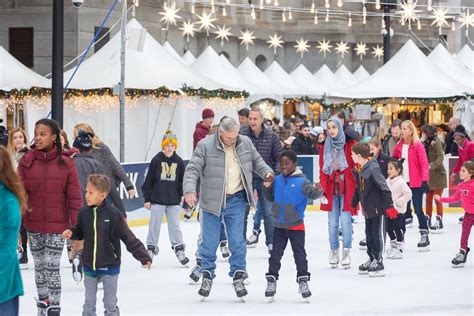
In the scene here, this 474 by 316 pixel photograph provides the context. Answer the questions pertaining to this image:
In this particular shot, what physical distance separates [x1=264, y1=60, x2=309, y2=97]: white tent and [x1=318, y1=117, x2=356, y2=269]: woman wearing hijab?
25.4 meters

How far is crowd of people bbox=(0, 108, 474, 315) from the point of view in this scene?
9.22 m

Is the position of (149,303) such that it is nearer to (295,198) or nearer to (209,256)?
(209,256)

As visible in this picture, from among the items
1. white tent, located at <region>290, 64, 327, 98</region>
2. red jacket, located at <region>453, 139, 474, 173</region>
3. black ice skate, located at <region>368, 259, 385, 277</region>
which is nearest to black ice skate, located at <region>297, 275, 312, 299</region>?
black ice skate, located at <region>368, 259, 385, 277</region>

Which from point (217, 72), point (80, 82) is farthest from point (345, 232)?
point (217, 72)

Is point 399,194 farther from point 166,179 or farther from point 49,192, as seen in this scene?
point 49,192

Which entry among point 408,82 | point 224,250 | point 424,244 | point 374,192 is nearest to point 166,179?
point 224,250

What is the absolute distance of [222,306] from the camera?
1110 centimetres

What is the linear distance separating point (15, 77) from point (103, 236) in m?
15.4

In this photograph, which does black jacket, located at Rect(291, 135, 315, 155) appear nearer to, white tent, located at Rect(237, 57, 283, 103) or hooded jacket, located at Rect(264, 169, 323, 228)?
white tent, located at Rect(237, 57, 283, 103)

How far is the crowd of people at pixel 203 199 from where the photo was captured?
9.22 metres

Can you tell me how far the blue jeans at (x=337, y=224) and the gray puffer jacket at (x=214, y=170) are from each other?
2.67 metres

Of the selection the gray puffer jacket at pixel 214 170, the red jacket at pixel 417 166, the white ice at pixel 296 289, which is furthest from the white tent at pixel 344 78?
the gray puffer jacket at pixel 214 170

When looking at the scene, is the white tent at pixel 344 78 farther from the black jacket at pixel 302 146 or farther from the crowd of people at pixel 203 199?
the crowd of people at pixel 203 199

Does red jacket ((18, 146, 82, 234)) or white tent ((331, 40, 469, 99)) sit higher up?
white tent ((331, 40, 469, 99))
